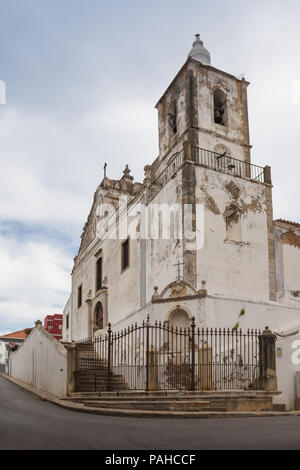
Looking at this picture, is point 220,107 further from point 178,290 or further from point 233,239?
point 178,290

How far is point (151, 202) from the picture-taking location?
20500 mm

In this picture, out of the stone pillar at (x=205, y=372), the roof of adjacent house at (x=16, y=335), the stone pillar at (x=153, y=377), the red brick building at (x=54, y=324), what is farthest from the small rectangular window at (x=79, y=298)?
the red brick building at (x=54, y=324)

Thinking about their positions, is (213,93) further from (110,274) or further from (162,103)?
(110,274)

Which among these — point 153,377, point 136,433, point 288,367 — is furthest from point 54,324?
point 136,433

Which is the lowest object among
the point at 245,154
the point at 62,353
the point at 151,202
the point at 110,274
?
the point at 62,353

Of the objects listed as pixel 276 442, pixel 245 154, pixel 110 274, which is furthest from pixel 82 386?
pixel 245 154

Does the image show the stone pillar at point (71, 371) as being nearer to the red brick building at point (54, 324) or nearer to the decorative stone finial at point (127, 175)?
the decorative stone finial at point (127, 175)

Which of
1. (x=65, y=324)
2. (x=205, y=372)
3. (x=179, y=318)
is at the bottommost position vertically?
(x=205, y=372)

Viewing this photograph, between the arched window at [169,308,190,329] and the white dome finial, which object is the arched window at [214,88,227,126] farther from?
the arched window at [169,308,190,329]

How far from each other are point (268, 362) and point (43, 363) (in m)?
7.75

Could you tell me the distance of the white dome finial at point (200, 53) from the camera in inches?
933

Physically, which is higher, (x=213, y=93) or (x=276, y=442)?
(x=213, y=93)

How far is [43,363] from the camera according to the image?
664 inches

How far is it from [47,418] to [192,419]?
2718 millimetres
